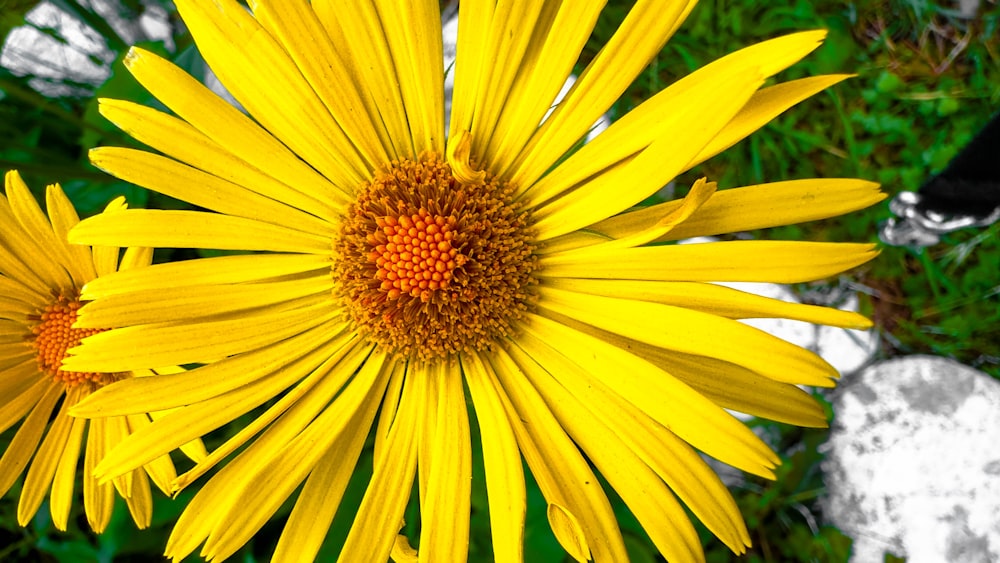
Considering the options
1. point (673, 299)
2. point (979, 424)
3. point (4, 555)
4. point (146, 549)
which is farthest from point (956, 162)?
point (4, 555)

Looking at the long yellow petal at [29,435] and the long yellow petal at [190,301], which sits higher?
the long yellow petal at [190,301]

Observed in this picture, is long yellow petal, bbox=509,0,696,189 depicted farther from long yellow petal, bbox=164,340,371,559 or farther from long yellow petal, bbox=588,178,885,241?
long yellow petal, bbox=164,340,371,559

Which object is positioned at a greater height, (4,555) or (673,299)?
(673,299)

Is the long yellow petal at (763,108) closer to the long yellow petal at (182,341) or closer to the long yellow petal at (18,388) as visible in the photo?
the long yellow petal at (182,341)

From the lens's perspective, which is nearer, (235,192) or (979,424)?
(235,192)

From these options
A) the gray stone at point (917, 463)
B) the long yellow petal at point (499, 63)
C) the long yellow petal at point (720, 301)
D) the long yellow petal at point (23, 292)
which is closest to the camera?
the long yellow petal at point (720, 301)

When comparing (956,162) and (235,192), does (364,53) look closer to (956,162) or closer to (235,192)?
(235,192)

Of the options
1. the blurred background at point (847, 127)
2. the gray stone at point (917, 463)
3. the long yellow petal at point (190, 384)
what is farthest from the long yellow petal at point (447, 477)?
the gray stone at point (917, 463)

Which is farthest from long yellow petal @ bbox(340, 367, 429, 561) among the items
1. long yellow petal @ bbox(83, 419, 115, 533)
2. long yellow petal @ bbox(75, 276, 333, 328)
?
long yellow petal @ bbox(83, 419, 115, 533)
